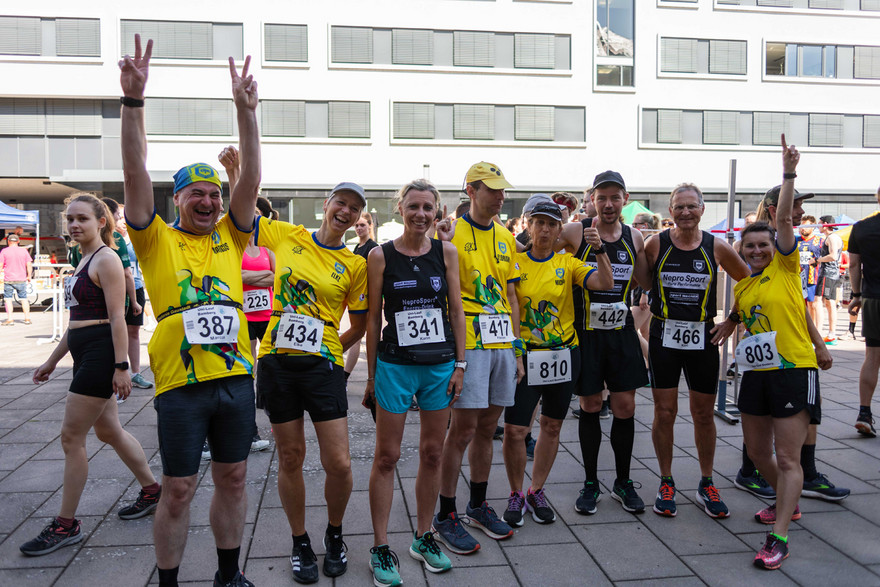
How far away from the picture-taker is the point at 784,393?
3631 millimetres

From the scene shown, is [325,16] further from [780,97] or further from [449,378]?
[449,378]

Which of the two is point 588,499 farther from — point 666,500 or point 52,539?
point 52,539

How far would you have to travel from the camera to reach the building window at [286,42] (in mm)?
27984

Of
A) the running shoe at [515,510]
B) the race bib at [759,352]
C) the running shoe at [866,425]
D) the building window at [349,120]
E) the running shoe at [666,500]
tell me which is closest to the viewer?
the race bib at [759,352]

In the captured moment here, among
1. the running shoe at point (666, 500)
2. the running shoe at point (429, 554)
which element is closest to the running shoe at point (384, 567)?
the running shoe at point (429, 554)

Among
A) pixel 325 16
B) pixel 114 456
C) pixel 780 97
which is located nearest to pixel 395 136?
pixel 325 16

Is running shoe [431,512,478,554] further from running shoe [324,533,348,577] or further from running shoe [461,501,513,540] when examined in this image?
running shoe [324,533,348,577]

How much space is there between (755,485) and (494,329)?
2238mm

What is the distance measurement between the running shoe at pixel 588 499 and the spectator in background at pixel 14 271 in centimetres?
1387

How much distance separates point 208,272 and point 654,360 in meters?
2.88

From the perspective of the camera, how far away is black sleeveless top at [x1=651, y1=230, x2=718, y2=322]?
4258 millimetres

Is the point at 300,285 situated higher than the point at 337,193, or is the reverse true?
the point at 337,193

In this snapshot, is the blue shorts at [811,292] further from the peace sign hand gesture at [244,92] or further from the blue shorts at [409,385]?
the peace sign hand gesture at [244,92]

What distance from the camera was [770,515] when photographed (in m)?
3.95
